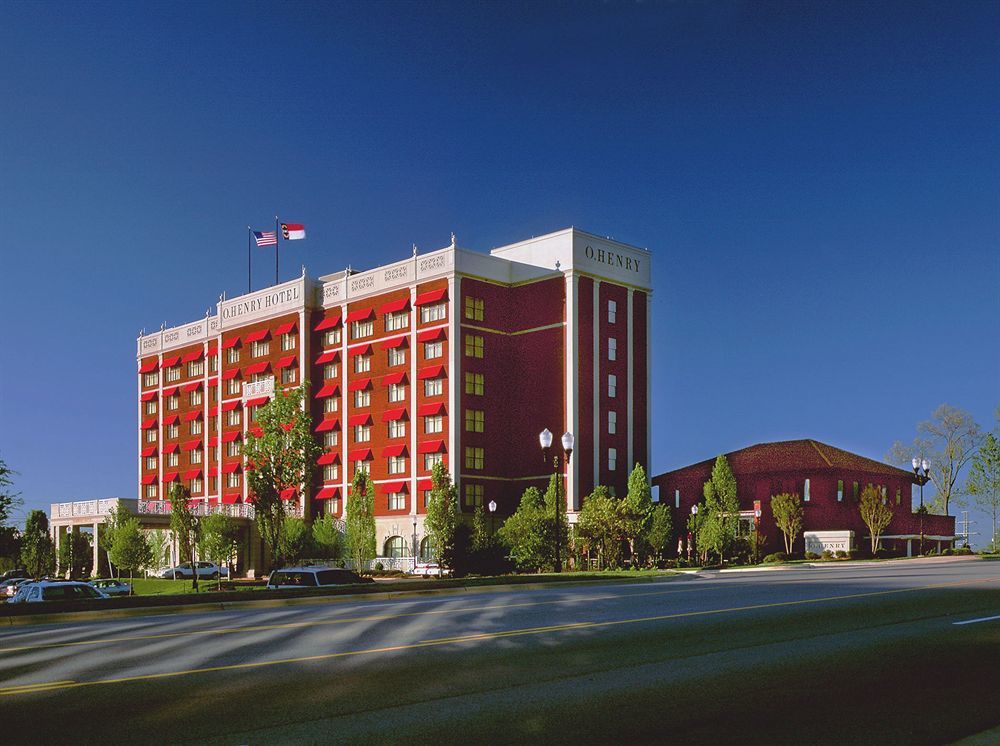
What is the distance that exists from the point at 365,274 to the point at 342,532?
66.5ft

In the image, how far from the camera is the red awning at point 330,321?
279 ft

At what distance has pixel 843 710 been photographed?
991 cm

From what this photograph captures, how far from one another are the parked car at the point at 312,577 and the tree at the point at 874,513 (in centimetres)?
4534

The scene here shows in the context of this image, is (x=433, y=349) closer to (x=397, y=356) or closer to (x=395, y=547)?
(x=397, y=356)

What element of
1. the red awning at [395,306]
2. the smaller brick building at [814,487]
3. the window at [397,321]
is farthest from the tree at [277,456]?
the smaller brick building at [814,487]

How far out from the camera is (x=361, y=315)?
8238cm

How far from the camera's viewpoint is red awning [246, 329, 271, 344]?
298 feet

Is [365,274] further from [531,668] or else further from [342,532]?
[531,668]

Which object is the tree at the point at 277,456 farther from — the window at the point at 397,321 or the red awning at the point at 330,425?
the red awning at the point at 330,425

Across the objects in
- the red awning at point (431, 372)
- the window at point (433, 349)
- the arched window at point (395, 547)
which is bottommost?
the arched window at point (395, 547)

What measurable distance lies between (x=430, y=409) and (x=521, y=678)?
64.7 m

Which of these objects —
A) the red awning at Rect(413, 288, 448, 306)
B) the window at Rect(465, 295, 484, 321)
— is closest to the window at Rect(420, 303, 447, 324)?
the red awning at Rect(413, 288, 448, 306)

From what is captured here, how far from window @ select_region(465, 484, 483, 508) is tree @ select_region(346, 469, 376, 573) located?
22.6 ft

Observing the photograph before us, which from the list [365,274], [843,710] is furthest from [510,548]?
[843,710]
